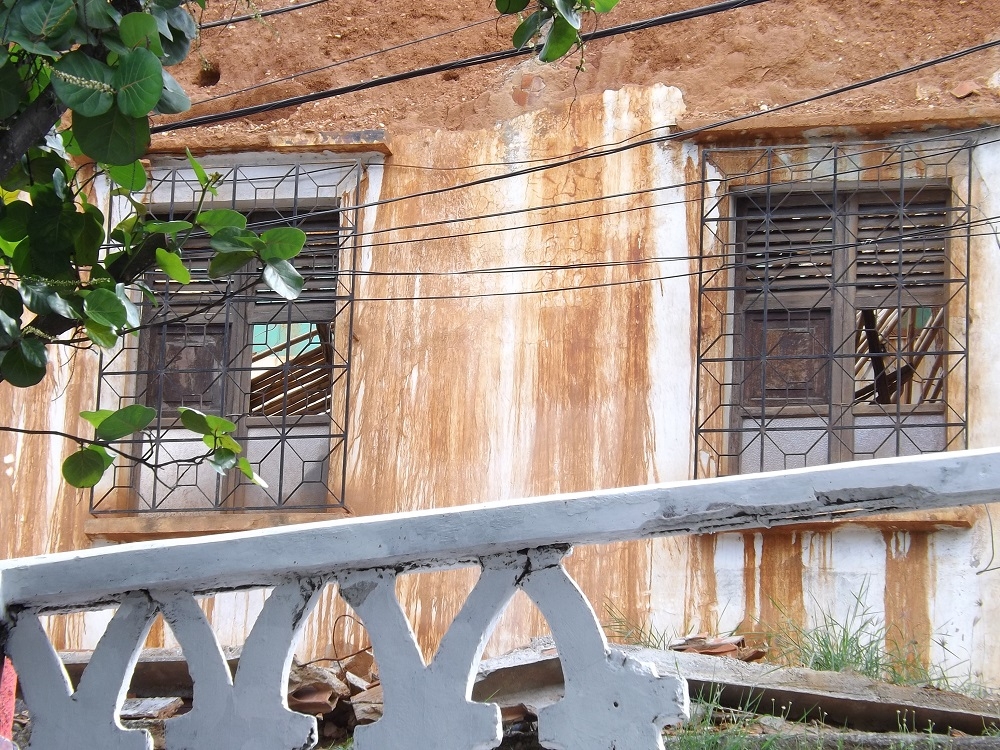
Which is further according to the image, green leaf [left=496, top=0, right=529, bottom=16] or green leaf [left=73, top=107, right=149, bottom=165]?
green leaf [left=496, top=0, right=529, bottom=16]

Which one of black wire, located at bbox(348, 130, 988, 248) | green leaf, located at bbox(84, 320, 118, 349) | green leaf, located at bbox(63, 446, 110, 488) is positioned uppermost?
black wire, located at bbox(348, 130, 988, 248)

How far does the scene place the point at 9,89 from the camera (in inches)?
82.6

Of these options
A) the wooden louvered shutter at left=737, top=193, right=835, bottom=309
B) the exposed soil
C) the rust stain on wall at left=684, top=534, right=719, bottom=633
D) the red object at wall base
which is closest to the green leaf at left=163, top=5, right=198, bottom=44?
the red object at wall base

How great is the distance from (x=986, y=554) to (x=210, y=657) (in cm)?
452

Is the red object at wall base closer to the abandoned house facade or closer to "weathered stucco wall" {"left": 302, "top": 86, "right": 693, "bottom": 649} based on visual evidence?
the abandoned house facade

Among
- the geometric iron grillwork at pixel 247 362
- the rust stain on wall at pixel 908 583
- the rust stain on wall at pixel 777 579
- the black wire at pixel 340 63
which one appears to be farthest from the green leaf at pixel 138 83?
the black wire at pixel 340 63

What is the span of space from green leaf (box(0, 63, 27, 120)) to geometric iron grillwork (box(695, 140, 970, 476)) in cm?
411

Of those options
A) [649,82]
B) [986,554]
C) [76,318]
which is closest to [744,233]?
[649,82]

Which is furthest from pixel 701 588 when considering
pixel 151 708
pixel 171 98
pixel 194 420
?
pixel 171 98

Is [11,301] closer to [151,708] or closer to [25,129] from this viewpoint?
[25,129]

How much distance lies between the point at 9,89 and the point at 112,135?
237 millimetres

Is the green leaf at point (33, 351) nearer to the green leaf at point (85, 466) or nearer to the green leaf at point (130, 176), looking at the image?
Answer: the green leaf at point (85, 466)

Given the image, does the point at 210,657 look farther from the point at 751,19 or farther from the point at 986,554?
the point at 751,19

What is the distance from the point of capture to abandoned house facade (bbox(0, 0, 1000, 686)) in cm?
586
